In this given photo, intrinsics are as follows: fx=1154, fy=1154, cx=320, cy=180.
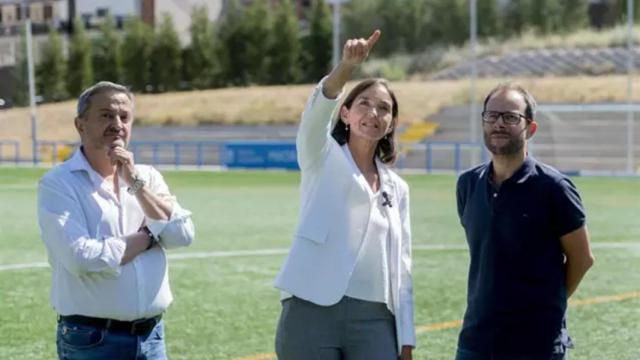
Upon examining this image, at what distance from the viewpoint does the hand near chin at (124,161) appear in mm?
4559

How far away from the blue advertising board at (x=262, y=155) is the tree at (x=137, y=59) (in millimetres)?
30129

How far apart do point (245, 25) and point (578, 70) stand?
22.8 metres

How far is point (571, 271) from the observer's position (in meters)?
4.89

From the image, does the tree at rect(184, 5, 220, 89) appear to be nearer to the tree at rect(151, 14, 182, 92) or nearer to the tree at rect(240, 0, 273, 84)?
the tree at rect(151, 14, 182, 92)

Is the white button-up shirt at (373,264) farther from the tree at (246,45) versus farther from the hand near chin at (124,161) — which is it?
the tree at (246,45)

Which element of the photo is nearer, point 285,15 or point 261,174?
point 261,174

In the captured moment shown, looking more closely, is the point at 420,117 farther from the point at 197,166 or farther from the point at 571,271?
the point at 571,271

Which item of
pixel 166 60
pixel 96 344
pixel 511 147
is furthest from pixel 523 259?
pixel 166 60

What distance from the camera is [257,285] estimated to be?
1209 centimetres

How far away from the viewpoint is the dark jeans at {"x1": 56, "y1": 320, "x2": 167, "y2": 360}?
183 inches

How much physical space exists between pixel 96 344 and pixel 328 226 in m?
1.05

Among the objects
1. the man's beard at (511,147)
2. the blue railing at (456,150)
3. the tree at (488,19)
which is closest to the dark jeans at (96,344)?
the man's beard at (511,147)

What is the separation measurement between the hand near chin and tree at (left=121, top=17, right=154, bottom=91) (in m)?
69.3

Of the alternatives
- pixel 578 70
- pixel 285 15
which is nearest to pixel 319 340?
pixel 578 70
